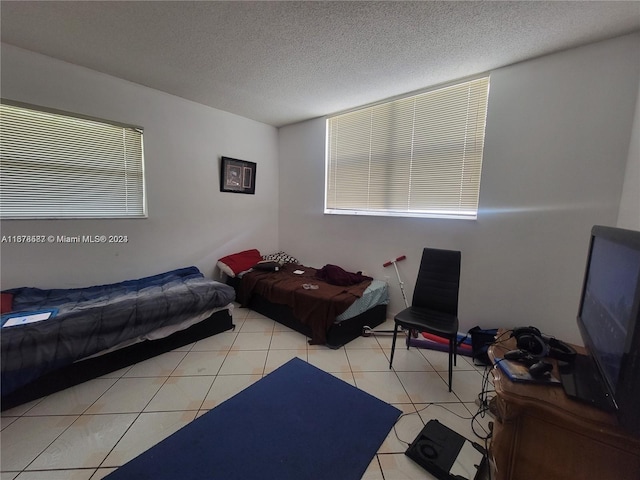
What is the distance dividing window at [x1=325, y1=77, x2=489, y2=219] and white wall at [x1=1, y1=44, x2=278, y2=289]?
132cm

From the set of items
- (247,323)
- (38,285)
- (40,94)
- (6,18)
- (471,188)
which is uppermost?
(6,18)

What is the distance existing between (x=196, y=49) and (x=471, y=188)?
2.81 meters

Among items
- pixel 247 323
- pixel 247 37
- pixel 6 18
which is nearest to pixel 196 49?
pixel 247 37

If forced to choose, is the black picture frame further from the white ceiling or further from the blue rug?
the blue rug

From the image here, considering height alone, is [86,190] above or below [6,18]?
below

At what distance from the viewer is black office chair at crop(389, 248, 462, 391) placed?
6.88 feet

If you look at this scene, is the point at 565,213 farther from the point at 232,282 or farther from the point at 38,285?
the point at 38,285

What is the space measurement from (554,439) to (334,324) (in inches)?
66.4

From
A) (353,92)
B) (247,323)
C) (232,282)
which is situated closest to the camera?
(353,92)

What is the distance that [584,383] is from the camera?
1.06 meters

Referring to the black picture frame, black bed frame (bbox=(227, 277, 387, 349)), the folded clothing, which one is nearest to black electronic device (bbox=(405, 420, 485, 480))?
black bed frame (bbox=(227, 277, 387, 349))

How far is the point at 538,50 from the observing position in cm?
200

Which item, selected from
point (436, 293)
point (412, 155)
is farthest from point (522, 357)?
point (412, 155)

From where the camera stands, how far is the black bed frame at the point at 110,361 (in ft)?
5.66
